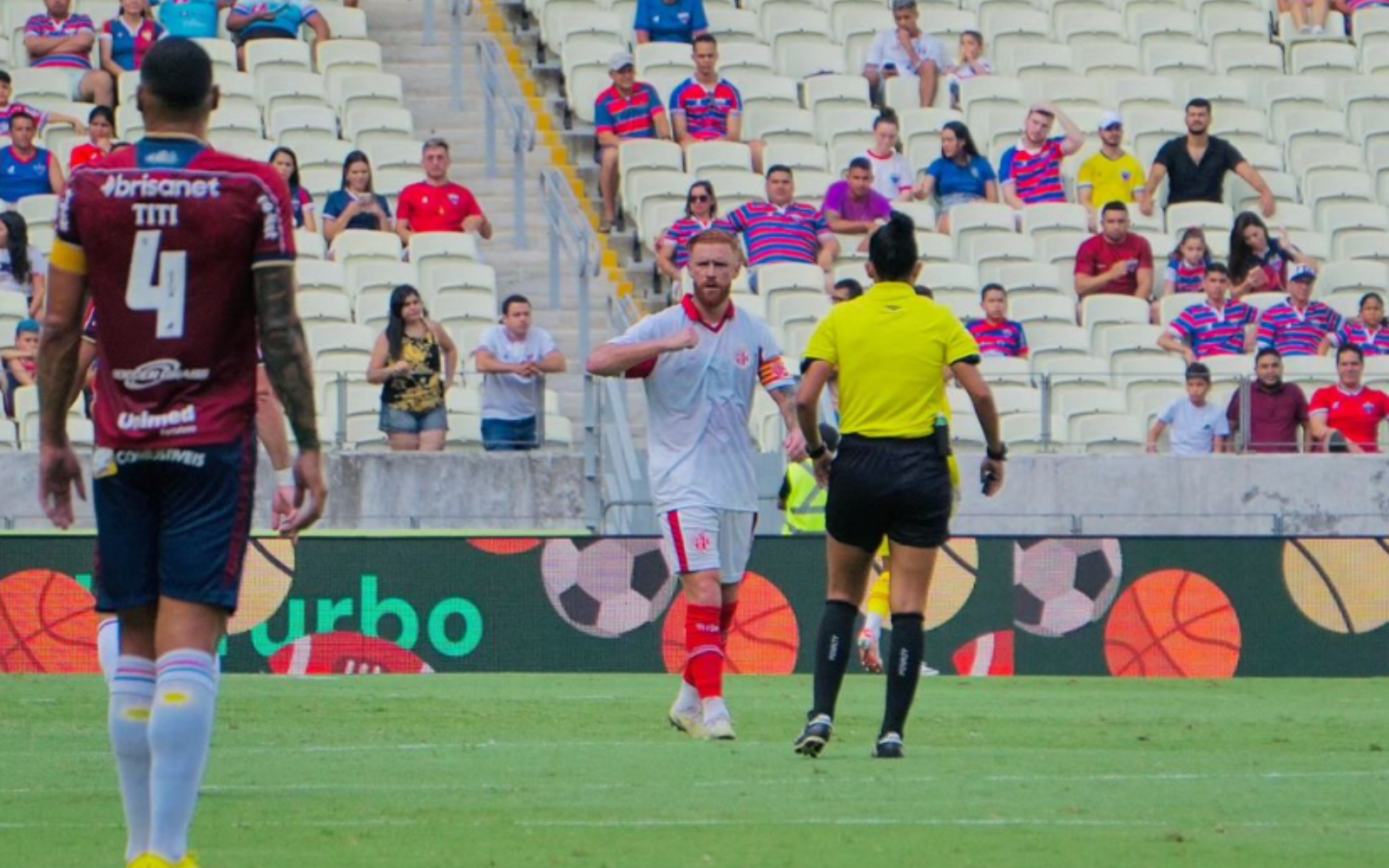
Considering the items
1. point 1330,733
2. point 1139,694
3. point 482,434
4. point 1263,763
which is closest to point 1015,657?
point 1139,694

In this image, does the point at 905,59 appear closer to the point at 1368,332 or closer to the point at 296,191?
the point at 1368,332

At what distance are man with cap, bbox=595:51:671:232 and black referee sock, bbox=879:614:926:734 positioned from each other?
13.1 meters

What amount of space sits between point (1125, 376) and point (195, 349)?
47.3ft

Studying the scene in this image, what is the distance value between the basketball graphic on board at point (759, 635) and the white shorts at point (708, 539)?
5.65 m

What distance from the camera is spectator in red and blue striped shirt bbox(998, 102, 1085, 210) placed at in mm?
23859

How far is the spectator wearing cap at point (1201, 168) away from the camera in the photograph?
2430cm

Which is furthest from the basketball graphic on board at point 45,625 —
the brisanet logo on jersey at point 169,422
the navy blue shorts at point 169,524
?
the brisanet logo on jersey at point 169,422

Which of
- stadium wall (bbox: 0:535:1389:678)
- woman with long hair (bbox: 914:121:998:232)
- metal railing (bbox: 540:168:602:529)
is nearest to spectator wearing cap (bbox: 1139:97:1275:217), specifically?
woman with long hair (bbox: 914:121:998:232)

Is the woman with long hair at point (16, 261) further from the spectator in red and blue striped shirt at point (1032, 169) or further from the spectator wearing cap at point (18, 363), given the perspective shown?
the spectator in red and blue striped shirt at point (1032, 169)

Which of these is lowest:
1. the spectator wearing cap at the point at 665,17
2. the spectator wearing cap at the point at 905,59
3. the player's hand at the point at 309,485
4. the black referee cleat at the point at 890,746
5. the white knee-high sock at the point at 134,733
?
the black referee cleat at the point at 890,746

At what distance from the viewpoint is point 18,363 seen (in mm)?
19062

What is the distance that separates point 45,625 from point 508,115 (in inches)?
336

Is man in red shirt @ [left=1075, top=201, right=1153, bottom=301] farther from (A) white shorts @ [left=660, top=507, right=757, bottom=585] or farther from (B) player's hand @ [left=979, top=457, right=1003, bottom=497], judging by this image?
(B) player's hand @ [left=979, top=457, right=1003, bottom=497]

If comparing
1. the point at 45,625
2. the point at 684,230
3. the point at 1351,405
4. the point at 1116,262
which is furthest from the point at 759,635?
the point at 1116,262
